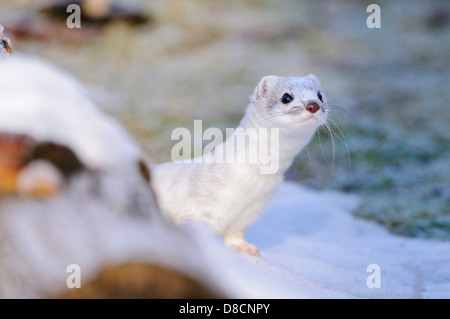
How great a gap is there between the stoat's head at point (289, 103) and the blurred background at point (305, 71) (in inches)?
44.4

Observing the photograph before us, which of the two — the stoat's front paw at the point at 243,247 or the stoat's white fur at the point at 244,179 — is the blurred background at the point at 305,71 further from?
the stoat's front paw at the point at 243,247

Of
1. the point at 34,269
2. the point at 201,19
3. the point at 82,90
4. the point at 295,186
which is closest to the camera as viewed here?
the point at 34,269

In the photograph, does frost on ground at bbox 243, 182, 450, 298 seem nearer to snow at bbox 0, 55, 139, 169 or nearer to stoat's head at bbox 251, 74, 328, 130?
stoat's head at bbox 251, 74, 328, 130

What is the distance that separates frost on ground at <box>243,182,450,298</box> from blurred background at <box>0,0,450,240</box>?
8.7 inches

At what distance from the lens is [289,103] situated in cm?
305

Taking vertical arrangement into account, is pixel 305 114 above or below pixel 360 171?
below

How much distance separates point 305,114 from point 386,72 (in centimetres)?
528

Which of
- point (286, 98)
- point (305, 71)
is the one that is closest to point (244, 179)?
point (286, 98)

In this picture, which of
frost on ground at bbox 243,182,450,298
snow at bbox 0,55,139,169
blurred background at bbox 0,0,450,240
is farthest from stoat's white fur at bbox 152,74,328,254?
blurred background at bbox 0,0,450,240

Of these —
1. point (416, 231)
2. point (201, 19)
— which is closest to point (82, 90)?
point (416, 231)

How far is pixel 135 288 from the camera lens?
1740 millimetres

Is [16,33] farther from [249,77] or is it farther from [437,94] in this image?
[437,94]

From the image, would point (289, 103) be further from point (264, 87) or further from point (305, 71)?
point (305, 71)

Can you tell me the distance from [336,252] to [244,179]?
3.12 feet
